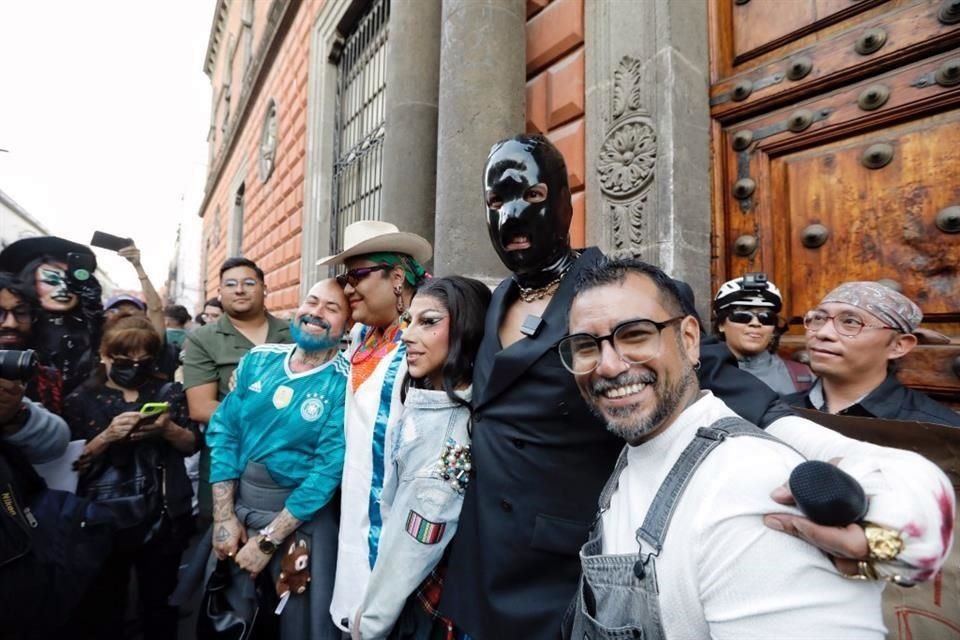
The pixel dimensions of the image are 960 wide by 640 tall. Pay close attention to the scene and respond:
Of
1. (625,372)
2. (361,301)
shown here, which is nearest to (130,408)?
(361,301)

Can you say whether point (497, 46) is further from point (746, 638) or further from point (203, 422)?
point (746, 638)

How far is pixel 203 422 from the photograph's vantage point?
2.69 m

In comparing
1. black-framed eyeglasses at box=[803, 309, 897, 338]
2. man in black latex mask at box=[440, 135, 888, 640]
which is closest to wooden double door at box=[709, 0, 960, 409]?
black-framed eyeglasses at box=[803, 309, 897, 338]

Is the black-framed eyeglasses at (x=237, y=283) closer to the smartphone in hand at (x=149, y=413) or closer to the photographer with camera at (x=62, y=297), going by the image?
the photographer with camera at (x=62, y=297)

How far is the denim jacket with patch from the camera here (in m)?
1.45

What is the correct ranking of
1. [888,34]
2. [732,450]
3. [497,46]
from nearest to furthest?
[732,450]
[888,34]
[497,46]

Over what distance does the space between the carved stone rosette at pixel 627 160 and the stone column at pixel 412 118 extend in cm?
165

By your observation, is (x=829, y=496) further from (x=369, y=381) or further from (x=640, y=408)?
(x=369, y=381)

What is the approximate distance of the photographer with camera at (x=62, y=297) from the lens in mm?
2156

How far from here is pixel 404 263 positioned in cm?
219

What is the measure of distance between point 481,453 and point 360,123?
5.74 meters

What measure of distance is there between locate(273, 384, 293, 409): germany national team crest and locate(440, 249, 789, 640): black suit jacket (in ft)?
3.25

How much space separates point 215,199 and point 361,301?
61.0ft

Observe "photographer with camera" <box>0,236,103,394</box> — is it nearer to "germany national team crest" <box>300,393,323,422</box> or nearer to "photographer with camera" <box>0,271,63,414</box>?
"photographer with camera" <box>0,271,63,414</box>
